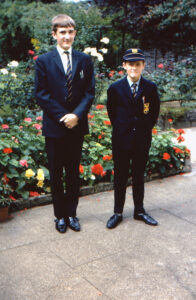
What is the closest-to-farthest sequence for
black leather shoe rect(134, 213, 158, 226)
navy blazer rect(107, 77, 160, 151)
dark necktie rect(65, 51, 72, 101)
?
dark necktie rect(65, 51, 72, 101), navy blazer rect(107, 77, 160, 151), black leather shoe rect(134, 213, 158, 226)

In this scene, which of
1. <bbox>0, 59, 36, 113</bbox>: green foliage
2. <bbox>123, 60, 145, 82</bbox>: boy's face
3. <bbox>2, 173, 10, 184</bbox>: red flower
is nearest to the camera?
<bbox>123, 60, 145, 82</bbox>: boy's face

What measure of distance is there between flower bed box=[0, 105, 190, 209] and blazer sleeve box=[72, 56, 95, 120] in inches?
42.4

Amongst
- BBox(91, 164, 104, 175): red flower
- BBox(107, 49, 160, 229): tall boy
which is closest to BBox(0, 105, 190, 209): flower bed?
BBox(91, 164, 104, 175): red flower

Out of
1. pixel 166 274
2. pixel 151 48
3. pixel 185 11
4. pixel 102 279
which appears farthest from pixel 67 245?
pixel 151 48

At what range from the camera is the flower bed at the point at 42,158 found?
13.5 ft

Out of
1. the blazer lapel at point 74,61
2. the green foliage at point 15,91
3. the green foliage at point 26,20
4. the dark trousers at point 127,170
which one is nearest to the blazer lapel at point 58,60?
the blazer lapel at point 74,61

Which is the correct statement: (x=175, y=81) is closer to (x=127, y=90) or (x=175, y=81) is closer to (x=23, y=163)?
(x=127, y=90)

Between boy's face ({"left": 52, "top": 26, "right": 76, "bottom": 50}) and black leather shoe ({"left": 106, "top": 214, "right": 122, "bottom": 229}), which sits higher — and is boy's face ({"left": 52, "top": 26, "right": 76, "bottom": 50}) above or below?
above

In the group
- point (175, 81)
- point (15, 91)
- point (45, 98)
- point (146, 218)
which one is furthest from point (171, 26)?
point (45, 98)

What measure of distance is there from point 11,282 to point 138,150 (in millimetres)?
1708

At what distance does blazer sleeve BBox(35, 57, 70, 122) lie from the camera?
3.28 metres

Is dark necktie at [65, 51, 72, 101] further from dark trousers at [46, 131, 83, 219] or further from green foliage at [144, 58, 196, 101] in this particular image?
green foliage at [144, 58, 196, 101]

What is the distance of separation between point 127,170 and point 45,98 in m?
1.12

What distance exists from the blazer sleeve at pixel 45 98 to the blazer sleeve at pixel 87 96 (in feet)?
0.40
